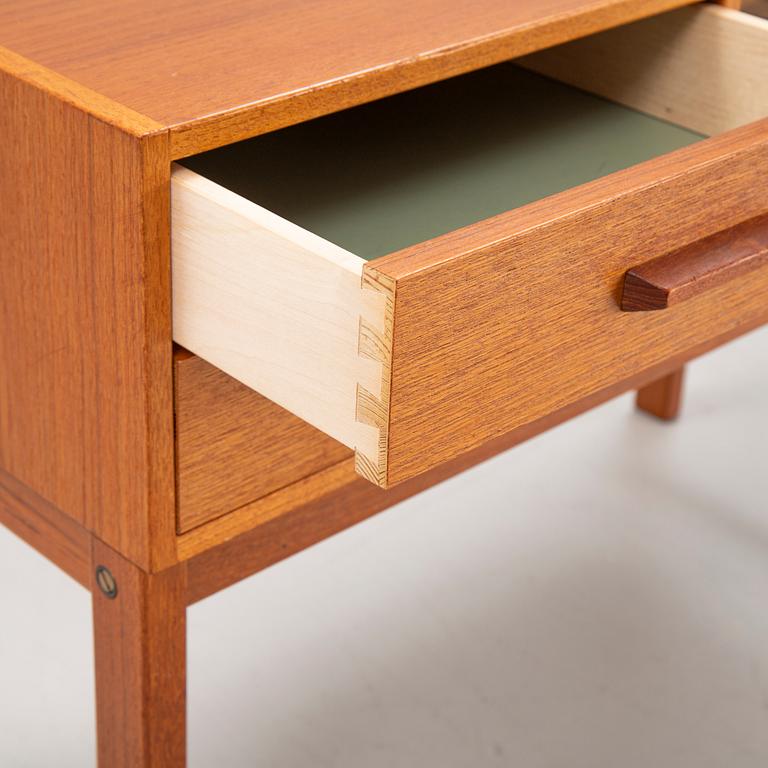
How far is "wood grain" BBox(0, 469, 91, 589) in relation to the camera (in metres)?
0.87

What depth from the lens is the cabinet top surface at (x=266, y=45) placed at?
2.34ft

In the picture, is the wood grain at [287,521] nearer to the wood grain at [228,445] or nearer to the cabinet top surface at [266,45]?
the wood grain at [228,445]

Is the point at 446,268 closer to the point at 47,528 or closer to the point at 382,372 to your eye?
the point at 382,372

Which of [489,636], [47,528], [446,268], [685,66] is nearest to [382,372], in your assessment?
[446,268]

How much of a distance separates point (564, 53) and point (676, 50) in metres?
0.10

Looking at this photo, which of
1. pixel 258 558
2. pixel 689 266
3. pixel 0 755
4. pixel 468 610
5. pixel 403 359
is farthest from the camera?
pixel 468 610

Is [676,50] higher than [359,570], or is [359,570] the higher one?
[676,50]

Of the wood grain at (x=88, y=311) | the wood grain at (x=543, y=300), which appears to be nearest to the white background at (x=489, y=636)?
the wood grain at (x=88, y=311)

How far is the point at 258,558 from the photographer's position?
0.88 metres

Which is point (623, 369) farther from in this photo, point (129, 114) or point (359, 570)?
point (359, 570)

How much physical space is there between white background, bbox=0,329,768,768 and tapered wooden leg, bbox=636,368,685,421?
0.07 metres

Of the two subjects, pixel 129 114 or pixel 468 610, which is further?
pixel 468 610

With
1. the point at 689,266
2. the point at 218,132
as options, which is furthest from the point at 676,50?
the point at 218,132

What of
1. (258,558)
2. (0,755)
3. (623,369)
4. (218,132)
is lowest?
(0,755)
